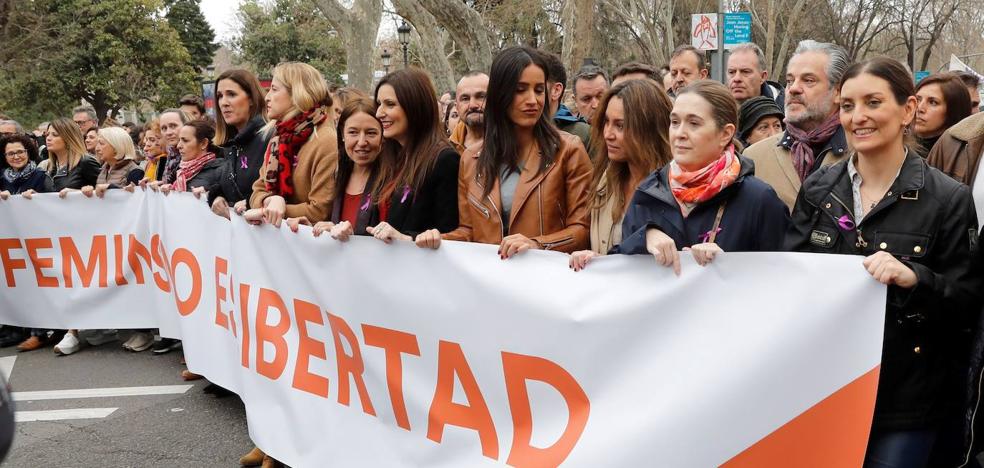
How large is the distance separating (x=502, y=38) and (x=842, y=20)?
53.1 feet

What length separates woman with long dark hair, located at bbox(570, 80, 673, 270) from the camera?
3.33m

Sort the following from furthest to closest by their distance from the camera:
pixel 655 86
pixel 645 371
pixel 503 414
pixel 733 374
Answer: pixel 655 86 < pixel 503 414 < pixel 645 371 < pixel 733 374

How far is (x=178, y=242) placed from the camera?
217 inches

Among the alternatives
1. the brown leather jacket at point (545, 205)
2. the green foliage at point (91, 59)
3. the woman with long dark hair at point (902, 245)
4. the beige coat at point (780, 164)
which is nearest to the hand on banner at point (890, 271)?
the woman with long dark hair at point (902, 245)

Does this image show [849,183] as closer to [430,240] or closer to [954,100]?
[430,240]

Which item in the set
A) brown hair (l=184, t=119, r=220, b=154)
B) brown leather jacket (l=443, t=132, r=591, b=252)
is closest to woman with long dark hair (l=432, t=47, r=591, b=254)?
brown leather jacket (l=443, t=132, r=591, b=252)

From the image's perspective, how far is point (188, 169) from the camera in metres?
6.20

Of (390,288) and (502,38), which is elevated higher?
(502,38)

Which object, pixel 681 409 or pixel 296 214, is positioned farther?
pixel 296 214

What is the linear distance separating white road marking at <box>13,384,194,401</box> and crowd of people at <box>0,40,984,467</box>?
A: 0.20 meters

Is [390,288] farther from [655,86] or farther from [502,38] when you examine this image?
[502,38]

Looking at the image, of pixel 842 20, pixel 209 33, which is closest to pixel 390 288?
pixel 842 20

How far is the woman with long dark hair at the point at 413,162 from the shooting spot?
390 centimetres

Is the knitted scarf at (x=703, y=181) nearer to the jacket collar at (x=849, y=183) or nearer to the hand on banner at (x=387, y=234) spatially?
the jacket collar at (x=849, y=183)
